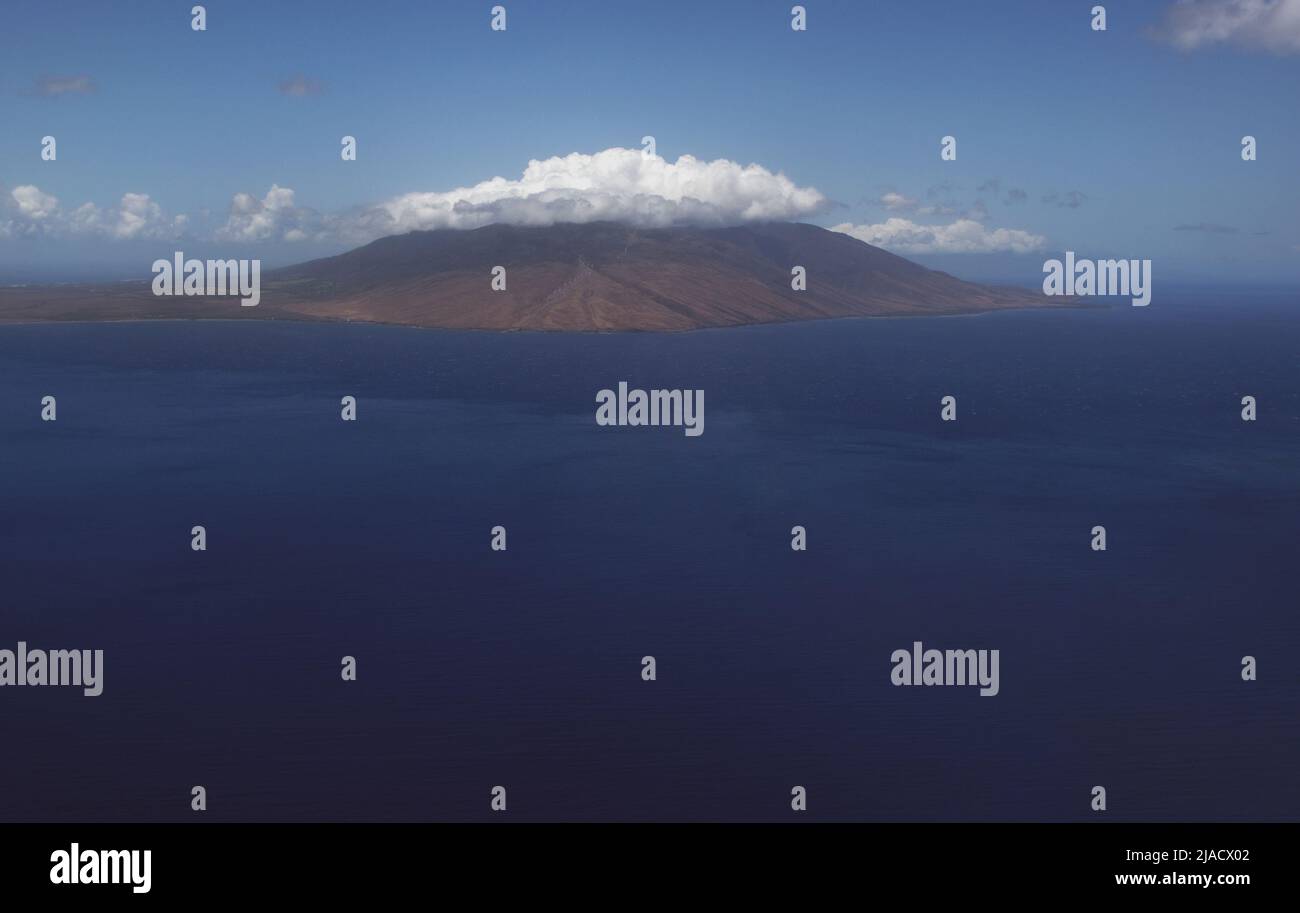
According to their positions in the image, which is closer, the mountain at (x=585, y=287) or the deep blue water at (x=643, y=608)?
the deep blue water at (x=643, y=608)

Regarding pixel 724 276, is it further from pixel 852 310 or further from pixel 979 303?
pixel 979 303

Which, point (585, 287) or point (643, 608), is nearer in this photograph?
point (643, 608)

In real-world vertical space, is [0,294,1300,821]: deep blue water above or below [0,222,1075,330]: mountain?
below

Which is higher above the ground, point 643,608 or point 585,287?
point 585,287

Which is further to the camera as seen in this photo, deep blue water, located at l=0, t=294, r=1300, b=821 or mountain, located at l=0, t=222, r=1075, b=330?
mountain, located at l=0, t=222, r=1075, b=330

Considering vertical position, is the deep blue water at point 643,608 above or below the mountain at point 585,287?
below

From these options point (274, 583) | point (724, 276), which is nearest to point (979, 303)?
point (724, 276)
